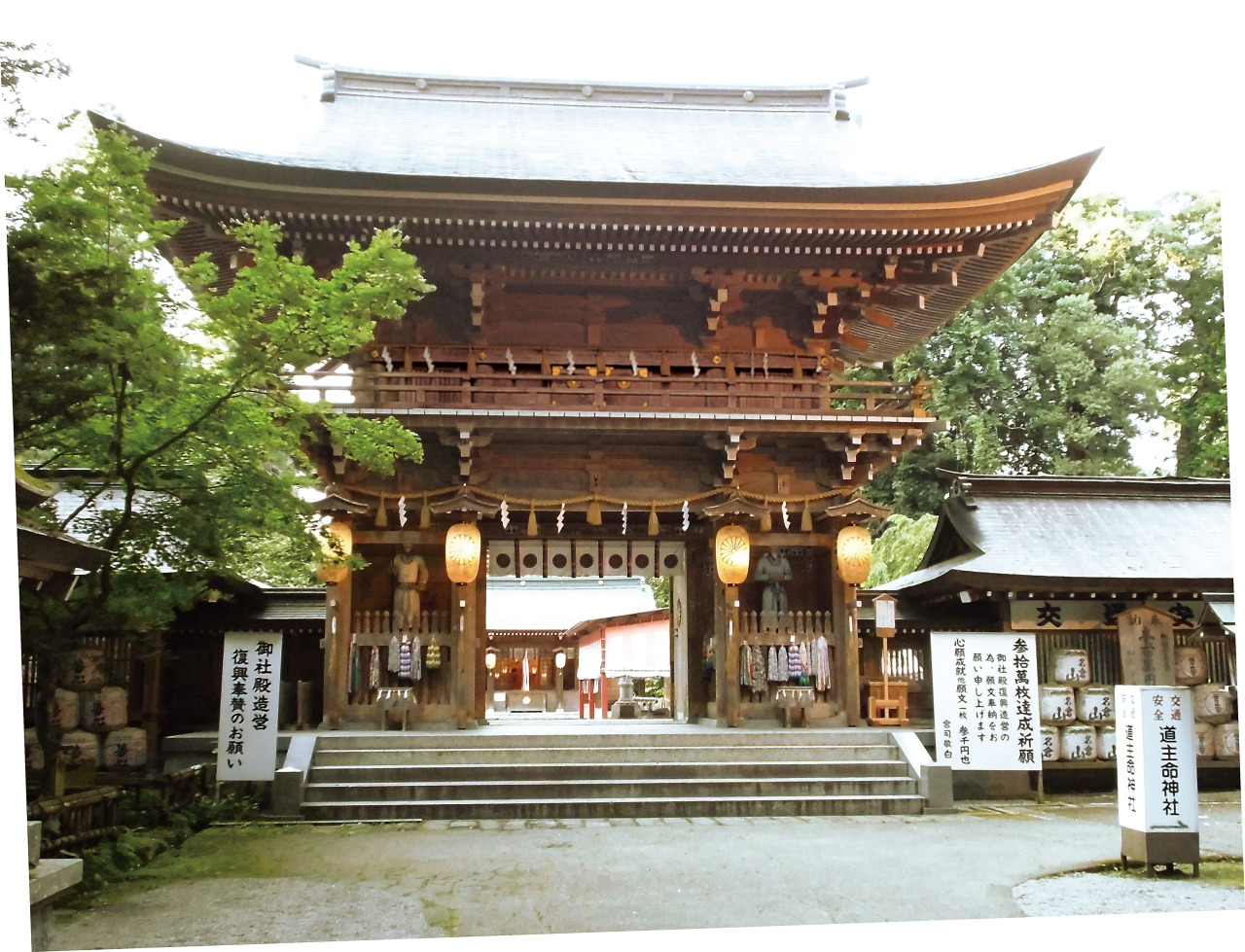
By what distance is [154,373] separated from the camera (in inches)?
211

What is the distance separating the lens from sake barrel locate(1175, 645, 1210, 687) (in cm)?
937

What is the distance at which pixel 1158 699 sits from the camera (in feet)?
18.7

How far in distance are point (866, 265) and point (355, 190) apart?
478cm

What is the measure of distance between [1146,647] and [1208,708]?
2.63ft

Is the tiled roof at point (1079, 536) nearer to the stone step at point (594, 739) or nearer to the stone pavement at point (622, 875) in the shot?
the stone step at point (594, 739)

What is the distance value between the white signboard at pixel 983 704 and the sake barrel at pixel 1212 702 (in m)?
2.47

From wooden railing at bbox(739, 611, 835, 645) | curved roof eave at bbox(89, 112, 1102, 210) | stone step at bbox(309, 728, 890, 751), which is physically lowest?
stone step at bbox(309, 728, 890, 751)

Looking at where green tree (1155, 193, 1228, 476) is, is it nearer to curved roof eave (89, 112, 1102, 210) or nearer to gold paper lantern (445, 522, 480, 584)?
curved roof eave (89, 112, 1102, 210)

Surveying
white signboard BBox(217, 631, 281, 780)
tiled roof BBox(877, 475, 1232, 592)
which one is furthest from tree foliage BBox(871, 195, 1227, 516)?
white signboard BBox(217, 631, 281, 780)

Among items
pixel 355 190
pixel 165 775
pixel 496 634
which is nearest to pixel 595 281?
pixel 355 190

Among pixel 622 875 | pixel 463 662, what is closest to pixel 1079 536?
pixel 463 662

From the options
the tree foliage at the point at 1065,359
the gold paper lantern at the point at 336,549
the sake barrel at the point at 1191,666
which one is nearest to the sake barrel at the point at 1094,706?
the sake barrel at the point at 1191,666

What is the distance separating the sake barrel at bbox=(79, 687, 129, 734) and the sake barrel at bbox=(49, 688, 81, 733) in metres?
0.07

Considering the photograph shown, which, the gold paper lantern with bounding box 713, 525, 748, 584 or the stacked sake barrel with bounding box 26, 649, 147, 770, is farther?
the gold paper lantern with bounding box 713, 525, 748, 584
